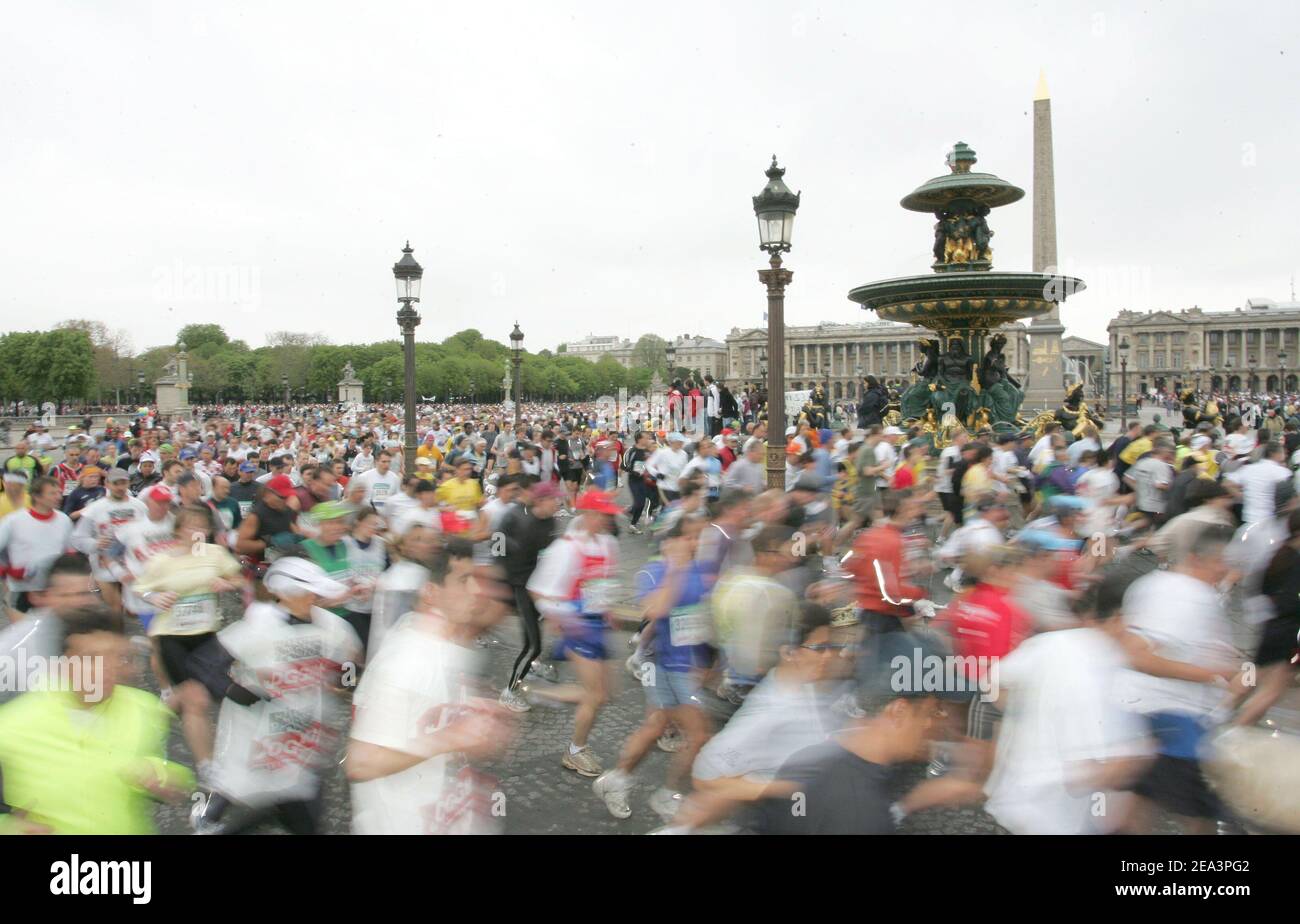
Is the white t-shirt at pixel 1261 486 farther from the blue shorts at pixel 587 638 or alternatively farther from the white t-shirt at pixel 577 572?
the blue shorts at pixel 587 638

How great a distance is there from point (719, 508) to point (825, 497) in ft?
10.2

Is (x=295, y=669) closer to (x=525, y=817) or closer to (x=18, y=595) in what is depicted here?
(x=525, y=817)

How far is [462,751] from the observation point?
3.04 metres

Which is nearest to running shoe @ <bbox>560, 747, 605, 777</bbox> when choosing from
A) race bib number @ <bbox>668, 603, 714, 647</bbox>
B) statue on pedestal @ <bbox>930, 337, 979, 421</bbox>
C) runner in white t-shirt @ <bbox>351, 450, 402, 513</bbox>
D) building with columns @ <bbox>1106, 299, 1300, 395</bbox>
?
race bib number @ <bbox>668, 603, 714, 647</bbox>

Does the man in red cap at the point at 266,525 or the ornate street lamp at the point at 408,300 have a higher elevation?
the ornate street lamp at the point at 408,300

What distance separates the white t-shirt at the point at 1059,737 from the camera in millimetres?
3197

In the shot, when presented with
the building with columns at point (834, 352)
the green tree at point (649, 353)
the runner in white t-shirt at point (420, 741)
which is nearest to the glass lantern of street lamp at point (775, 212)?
the runner in white t-shirt at point (420, 741)

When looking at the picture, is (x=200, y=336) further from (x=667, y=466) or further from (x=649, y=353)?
(x=667, y=466)

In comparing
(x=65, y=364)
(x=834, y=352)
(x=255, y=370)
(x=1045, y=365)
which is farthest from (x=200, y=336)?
(x=1045, y=365)

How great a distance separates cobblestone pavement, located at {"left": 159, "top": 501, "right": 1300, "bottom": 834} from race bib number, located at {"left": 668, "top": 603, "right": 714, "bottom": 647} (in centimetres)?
33

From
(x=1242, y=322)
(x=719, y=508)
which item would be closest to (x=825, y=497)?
(x=719, y=508)

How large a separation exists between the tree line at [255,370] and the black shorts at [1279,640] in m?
59.2

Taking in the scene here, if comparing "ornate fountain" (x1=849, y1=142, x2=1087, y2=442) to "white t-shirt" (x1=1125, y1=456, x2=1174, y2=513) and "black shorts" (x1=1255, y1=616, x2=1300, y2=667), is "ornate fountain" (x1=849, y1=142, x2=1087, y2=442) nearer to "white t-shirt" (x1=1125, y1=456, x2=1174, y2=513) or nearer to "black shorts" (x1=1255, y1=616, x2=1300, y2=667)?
"white t-shirt" (x1=1125, y1=456, x2=1174, y2=513)
